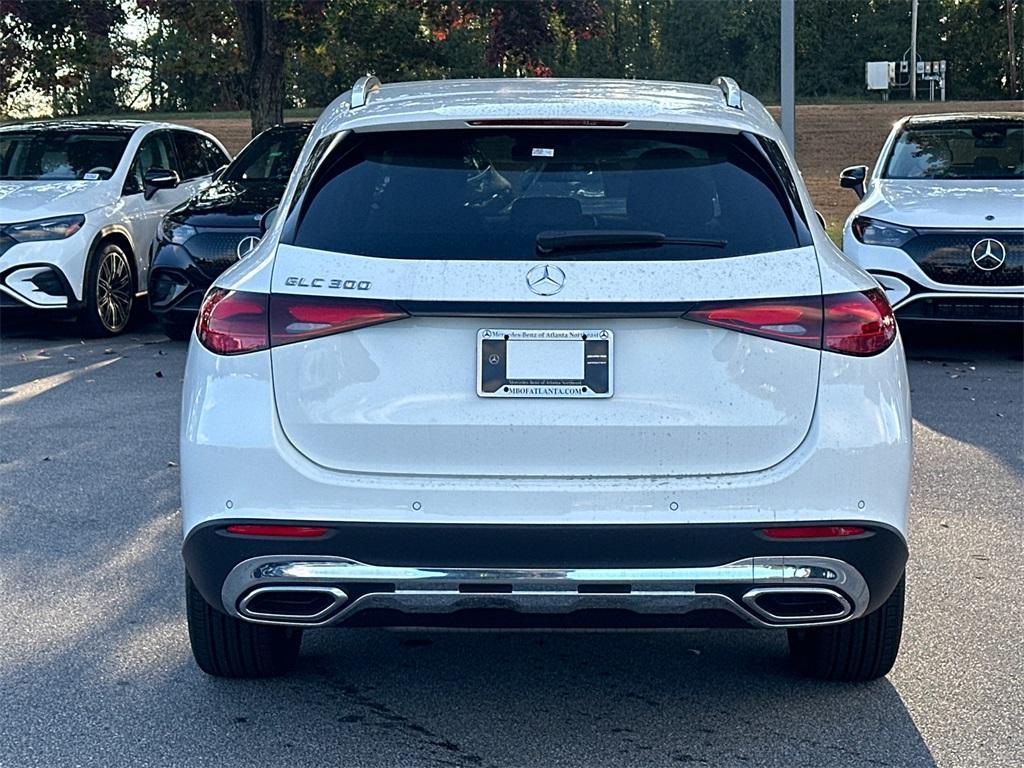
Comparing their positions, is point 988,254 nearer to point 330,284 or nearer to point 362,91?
point 362,91

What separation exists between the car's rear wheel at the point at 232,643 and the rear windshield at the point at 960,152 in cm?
862

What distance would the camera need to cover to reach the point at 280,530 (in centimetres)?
393

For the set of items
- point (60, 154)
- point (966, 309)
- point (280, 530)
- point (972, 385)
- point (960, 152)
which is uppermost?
point (280, 530)

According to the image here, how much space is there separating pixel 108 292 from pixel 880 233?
20.4 ft

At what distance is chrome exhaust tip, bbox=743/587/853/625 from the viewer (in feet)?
12.9

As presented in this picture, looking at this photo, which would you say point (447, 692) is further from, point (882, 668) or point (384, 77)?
point (384, 77)

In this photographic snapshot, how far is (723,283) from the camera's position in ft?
12.8

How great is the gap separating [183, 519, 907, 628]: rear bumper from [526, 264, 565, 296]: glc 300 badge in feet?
1.91

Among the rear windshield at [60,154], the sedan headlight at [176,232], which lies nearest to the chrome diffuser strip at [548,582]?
the sedan headlight at [176,232]

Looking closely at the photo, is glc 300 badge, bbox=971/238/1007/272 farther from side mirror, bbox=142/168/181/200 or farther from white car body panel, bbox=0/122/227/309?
white car body panel, bbox=0/122/227/309

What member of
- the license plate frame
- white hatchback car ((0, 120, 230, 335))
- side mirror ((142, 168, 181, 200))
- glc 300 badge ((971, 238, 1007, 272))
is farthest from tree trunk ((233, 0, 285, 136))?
the license plate frame

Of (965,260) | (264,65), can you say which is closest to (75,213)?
(264,65)

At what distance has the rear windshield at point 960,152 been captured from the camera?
12078 millimetres

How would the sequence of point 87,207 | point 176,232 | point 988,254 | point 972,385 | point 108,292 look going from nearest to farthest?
point 972,385 < point 988,254 < point 176,232 < point 87,207 < point 108,292
